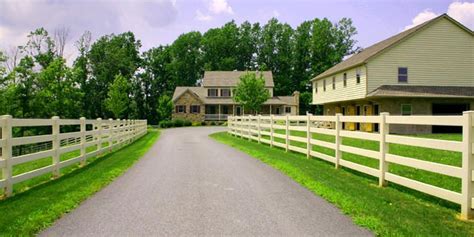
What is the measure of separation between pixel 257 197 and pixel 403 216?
231 cm

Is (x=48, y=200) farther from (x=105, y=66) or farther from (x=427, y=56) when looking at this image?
(x=105, y=66)

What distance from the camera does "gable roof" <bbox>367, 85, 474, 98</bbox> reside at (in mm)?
28641

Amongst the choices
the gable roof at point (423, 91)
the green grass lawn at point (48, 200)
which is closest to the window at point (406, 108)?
the gable roof at point (423, 91)

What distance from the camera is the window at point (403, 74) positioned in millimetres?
30125

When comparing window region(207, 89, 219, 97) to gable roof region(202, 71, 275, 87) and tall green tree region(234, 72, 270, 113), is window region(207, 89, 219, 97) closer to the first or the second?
gable roof region(202, 71, 275, 87)

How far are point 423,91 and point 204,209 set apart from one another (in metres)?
26.8

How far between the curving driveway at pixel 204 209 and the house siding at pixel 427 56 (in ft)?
75.3

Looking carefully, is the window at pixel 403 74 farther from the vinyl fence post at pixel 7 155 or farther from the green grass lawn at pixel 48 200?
the vinyl fence post at pixel 7 155

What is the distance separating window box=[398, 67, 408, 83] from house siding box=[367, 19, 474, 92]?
0.69 feet

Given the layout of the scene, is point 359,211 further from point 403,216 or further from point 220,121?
point 220,121

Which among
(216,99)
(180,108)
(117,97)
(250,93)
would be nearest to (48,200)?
(250,93)

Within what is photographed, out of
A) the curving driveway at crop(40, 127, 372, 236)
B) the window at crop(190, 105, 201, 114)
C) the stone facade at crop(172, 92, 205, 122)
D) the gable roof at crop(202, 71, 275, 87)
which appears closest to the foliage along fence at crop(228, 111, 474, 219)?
the curving driveway at crop(40, 127, 372, 236)

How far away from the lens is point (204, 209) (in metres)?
6.20

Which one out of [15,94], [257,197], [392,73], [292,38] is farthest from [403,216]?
[292,38]
